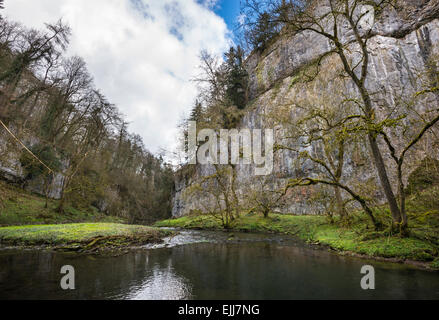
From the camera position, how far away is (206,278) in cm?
503

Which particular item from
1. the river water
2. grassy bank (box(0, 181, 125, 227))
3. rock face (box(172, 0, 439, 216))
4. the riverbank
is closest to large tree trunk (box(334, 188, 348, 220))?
the riverbank

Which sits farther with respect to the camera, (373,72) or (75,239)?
(373,72)

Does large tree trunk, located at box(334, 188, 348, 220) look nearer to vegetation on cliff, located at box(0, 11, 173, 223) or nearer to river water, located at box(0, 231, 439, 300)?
river water, located at box(0, 231, 439, 300)

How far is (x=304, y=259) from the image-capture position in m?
7.02

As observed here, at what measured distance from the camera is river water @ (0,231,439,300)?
13.1ft

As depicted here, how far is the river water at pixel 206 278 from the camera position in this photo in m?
4.00

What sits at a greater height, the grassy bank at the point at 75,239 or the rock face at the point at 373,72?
the rock face at the point at 373,72

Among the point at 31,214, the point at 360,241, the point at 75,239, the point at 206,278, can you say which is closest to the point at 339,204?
the point at 360,241

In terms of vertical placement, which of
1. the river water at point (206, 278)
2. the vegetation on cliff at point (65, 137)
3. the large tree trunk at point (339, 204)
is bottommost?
the river water at point (206, 278)

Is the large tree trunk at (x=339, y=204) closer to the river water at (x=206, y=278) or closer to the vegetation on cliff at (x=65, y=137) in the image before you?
the river water at (x=206, y=278)

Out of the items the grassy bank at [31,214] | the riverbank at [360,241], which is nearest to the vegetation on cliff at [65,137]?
the grassy bank at [31,214]

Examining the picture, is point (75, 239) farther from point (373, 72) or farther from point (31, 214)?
point (373, 72)

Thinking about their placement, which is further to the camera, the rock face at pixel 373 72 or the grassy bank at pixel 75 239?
the rock face at pixel 373 72
